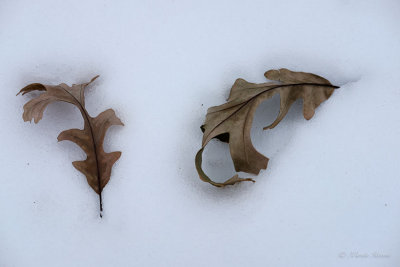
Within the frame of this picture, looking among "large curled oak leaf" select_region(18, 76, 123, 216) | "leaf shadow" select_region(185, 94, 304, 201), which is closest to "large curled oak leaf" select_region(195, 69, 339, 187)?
"leaf shadow" select_region(185, 94, 304, 201)

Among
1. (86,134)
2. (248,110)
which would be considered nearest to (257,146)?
(248,110)

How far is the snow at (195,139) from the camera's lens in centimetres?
63

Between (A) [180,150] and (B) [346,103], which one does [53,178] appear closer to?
(A) [180,150]

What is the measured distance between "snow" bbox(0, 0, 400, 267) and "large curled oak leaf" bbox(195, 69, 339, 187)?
31 millimetres

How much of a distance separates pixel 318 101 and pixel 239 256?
0.90ft

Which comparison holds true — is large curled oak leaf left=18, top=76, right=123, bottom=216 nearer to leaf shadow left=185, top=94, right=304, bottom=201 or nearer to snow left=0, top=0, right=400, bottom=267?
snow left=0, top=0, right=400, bottom=267

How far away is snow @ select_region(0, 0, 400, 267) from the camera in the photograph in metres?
0.63

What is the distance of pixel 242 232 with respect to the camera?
0.63m

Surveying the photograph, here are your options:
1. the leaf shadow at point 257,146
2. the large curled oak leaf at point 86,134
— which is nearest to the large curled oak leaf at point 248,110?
the leaf shadow at point 257,146

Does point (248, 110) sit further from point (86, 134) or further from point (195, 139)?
point (86, 134)

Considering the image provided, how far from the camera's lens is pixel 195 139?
65 cm

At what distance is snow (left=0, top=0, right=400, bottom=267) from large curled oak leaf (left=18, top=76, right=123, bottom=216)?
0.07 feet

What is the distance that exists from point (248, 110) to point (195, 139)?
101 millimetres

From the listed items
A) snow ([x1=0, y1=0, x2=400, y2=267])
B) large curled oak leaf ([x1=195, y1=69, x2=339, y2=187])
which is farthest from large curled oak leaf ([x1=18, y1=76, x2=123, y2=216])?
large curled oak leaf ([x1=195, y1=69, x2=339, y2=187])
